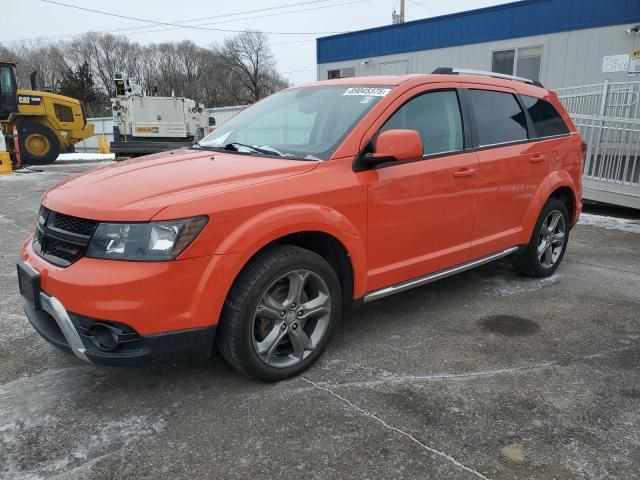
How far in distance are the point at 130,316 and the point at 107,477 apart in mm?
692

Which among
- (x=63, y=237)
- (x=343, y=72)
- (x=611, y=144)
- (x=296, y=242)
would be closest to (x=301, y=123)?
(x=296, y=242)

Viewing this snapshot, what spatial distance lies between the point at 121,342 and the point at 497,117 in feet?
10.8

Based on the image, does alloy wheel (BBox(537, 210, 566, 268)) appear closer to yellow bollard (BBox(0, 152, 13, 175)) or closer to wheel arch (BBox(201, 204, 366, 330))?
wheel arch (BBox(201, 204, 366, 330))

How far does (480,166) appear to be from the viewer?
12.7 feet

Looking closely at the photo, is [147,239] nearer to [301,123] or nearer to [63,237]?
[63,237]

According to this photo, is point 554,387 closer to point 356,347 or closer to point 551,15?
point 356,347

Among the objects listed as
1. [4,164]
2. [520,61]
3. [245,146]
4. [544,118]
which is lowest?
[4,164]

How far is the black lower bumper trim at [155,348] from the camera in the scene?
247 centimetres

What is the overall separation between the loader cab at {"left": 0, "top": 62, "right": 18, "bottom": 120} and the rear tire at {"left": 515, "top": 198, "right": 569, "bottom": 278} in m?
17.0

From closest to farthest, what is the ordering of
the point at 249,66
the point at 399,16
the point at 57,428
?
the point at 57,428 < the point at 399,16 < the point at 249,66

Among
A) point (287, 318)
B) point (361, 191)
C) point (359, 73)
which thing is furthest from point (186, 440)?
point (359, 73)

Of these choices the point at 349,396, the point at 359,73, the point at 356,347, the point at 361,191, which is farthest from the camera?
the point at 359,73

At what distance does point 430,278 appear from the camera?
→ 3.72 metres

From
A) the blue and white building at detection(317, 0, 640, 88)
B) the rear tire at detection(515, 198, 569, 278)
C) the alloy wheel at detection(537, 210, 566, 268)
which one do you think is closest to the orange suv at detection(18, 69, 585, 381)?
the rear tire at detection(515, 198, 569, 278)
